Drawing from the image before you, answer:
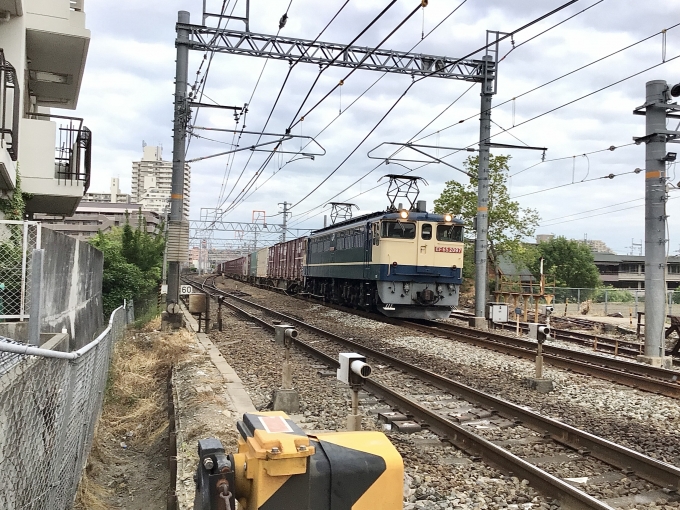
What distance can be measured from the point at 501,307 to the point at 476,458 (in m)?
9.90

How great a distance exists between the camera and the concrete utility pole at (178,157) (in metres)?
14.9

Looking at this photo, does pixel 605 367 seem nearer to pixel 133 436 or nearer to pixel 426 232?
pixel 426 232

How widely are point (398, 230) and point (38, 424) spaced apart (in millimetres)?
14534

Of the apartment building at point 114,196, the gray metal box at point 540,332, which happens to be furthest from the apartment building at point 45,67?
the apartment building at point 114,196

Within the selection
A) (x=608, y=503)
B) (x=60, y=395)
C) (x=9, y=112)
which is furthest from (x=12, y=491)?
(x=9, y=112)

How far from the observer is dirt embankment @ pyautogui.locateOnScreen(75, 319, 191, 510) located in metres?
6.04

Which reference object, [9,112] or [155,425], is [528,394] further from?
[9,112]

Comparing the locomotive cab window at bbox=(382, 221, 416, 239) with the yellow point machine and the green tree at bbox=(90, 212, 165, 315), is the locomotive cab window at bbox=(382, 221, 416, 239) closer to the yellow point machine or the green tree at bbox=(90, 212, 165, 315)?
the green tree at bbox=(90, 212, 165, 315)

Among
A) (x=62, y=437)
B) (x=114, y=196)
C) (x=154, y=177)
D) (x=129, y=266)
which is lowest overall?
(x=62, y=437)

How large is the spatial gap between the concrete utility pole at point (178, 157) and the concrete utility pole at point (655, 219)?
413 inches

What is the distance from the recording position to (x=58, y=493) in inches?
163

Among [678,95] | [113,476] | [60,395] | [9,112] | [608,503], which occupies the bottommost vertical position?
[113,476]

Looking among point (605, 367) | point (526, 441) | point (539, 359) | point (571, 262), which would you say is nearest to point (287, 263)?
point (605, 367)

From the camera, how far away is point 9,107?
36.2 ft
